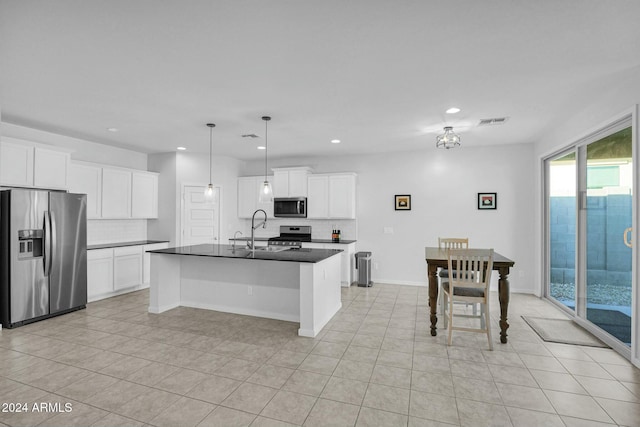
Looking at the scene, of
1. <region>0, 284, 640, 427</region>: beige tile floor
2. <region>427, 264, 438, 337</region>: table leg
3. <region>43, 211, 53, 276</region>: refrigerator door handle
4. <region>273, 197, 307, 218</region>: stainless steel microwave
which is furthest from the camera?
<region>273, 197, 307, 218</region>: stainless steel microwave

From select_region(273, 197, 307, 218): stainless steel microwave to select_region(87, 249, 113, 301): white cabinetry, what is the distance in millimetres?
3010

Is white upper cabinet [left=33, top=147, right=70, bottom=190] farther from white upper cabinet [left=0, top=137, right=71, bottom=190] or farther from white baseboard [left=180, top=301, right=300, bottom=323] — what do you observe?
white baseboard [left=180, top=301, right=300, bottom=323]

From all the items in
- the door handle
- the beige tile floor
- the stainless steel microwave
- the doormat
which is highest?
the stainless steel microwave

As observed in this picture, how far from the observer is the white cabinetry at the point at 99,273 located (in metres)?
4.83

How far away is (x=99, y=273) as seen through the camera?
16.3ft

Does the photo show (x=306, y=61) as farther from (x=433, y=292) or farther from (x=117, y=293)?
(x=117, y=293)

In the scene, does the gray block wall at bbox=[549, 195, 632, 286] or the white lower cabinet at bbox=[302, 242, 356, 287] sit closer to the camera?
the gray block wall at bbox=[549, 195, 632, 286]

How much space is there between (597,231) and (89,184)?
7071 millimetres

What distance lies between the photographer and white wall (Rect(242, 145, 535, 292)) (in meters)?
5.53

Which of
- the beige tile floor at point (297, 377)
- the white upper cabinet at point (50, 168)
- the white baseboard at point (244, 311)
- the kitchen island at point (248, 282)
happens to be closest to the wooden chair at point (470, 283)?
the beige tile floor at point (297, 377)

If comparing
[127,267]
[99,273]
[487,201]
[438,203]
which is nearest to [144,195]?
[127,267]

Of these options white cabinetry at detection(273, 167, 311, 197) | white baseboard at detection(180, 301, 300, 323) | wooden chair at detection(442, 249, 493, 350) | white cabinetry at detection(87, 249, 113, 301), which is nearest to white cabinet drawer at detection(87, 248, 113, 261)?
white cabinetry at detection(87, 249, 113, 301)

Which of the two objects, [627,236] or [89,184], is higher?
[89,184]

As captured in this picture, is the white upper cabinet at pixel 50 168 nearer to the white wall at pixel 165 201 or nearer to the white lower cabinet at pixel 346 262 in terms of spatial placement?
the white wall at pixel 165 201
